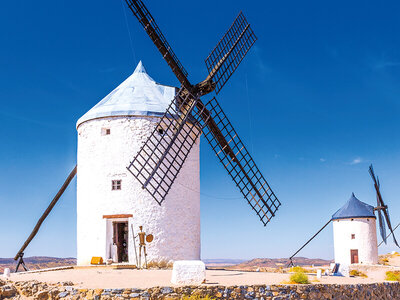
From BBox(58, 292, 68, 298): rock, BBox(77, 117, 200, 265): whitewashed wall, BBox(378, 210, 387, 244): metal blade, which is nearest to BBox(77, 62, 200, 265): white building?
BBox(77, 117, 200, 265): whitewashed wall

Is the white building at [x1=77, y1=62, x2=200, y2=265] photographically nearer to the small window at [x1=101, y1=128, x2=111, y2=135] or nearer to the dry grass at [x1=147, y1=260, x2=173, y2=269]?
the small window at [x1=101, y1=128, x2=111, y2=135]

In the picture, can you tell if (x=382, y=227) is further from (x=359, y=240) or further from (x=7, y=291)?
(x=7, y=291)

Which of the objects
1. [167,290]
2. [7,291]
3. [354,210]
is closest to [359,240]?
[354,210]

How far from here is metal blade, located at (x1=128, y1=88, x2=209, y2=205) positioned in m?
16.4

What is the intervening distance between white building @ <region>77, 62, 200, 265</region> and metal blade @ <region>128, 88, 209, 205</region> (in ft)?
0.85

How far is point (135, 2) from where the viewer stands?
1598 centimetres

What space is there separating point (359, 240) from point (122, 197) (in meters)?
16.1

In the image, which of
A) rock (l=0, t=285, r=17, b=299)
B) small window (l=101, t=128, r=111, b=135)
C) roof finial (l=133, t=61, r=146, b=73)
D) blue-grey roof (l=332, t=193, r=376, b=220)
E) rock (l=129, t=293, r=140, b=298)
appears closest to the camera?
rock (l=129, t=293, r=140, b=298)

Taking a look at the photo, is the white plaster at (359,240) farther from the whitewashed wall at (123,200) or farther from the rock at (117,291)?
the rock at (117,291)

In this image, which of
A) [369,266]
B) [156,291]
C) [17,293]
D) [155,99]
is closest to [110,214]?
[155,99]

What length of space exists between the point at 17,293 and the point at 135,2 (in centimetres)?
874

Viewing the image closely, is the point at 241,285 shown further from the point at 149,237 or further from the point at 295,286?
the point at 149,237

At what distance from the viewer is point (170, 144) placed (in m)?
16.3

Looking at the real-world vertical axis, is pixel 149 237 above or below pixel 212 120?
below
